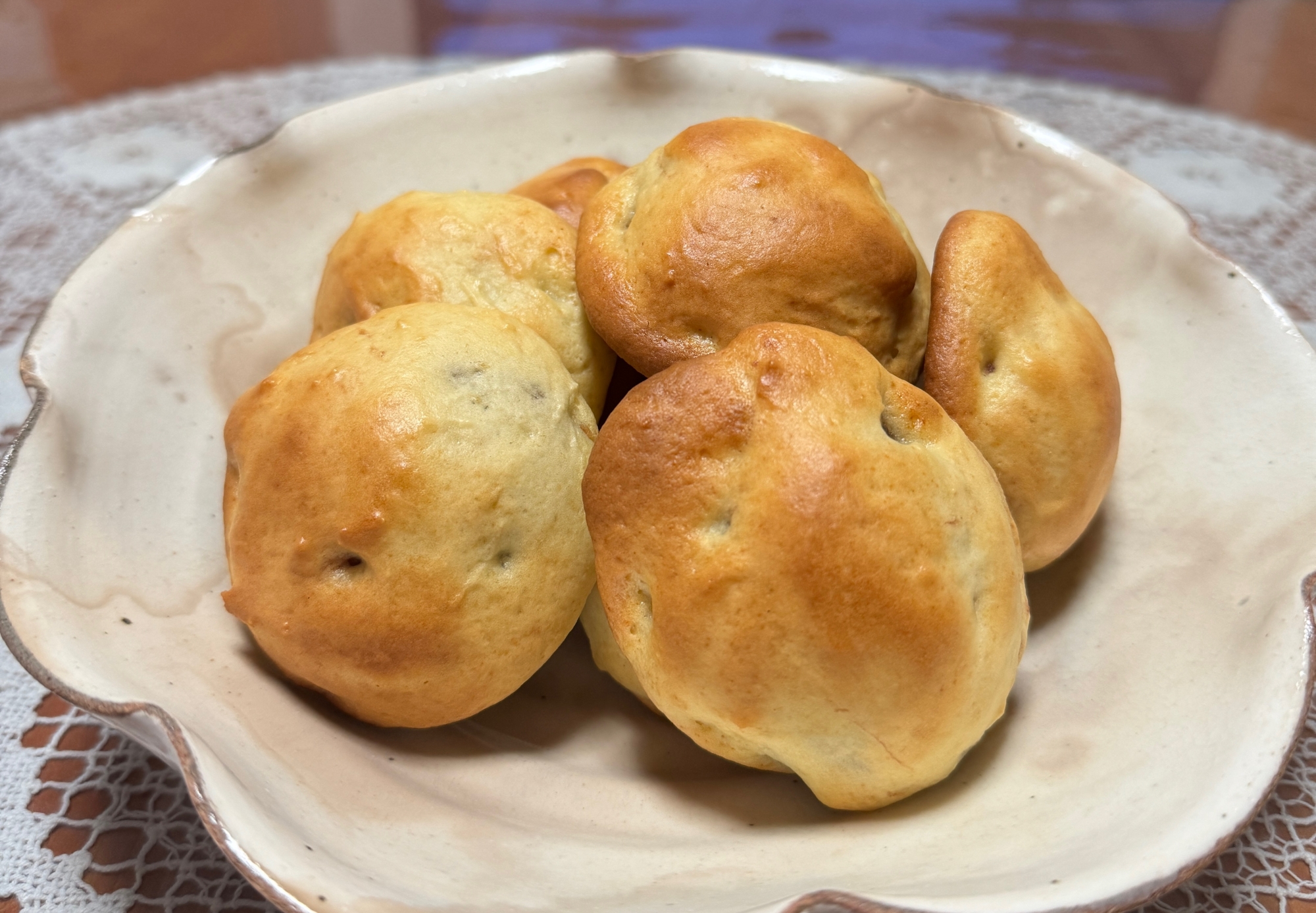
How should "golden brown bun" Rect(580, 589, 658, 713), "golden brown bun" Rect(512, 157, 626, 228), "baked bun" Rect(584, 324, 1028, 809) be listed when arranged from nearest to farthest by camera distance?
"baked bun" Rect(584, 324, 1028, 809) < "golden brown bun" Rect(580, 589, 658, 713) < "golden brown bun" Rect(512, 157, 626, 228)

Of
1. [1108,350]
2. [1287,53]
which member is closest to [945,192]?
[1108,350]

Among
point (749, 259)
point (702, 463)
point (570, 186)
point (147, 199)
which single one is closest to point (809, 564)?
point (702, 463)

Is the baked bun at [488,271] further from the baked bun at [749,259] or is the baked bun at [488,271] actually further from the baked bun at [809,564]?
the baked bun at [809,564]

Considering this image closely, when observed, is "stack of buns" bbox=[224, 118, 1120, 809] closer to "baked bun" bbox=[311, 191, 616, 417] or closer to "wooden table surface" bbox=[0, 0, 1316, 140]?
"baked bun" bbox=[311, 191, 616, 417]

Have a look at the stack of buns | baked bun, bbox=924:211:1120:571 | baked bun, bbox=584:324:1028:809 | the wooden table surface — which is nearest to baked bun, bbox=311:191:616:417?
the stack of buns

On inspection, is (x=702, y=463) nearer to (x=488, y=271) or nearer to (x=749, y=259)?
(x=749, y=259)

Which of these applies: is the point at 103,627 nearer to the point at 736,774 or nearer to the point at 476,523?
the point at 476,523
